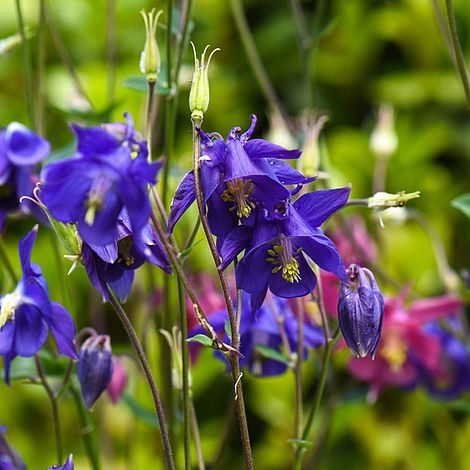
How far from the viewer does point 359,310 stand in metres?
0.69

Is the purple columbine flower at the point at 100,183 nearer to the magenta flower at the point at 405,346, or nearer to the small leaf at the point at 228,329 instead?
the small leaf at the point at 228,329

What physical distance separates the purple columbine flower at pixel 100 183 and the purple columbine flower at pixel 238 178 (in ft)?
0.23

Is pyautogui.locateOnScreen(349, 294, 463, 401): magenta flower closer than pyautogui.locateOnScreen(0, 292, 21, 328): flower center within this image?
No

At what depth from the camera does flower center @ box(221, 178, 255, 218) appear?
0.64 m

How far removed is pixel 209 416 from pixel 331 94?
846 mm

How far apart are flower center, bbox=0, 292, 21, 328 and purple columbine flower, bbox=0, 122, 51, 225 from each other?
0.16 metres

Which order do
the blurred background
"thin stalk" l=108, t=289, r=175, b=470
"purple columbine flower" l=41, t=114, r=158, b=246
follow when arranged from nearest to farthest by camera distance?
"purple columbine flower" l=41, t=114, r=158, b=246 → "thin stalk" l=108, t=289, r=175, b=470 → the blurred background

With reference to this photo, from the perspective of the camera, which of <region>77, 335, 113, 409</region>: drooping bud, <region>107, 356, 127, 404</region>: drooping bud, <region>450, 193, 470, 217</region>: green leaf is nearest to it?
<region>77, 335, 113, 409</region>: drooping bud

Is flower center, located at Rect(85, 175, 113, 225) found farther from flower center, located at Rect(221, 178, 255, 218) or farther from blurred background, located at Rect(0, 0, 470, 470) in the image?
blurred background, located at Rect(0, 0, 470, 470)

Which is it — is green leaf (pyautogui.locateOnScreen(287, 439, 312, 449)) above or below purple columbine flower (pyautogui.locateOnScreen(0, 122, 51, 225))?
below

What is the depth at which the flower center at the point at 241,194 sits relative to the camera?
641mm

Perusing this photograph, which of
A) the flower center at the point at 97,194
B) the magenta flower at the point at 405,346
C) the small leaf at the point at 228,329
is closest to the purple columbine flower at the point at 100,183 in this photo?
the flower center at the point at 97,194

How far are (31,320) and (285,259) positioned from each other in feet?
0.79

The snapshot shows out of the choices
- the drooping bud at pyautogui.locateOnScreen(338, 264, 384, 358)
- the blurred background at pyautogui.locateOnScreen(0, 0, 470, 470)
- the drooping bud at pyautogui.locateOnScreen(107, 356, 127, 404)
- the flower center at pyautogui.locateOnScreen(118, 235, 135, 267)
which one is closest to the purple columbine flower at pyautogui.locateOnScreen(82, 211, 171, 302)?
the flower center at pyautogui.locateOnScreen(118, 235, 135, 267)
